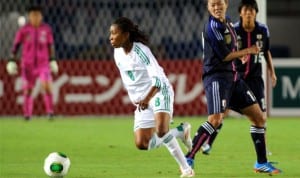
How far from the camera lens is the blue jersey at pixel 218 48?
10047 millimetres

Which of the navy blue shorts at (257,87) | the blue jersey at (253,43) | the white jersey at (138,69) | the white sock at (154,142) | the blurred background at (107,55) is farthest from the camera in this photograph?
the blurred background at (107,55)

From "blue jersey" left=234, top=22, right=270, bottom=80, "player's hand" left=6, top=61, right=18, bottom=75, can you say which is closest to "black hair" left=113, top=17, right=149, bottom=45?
"blue jersey" left=234, top=22, right=270, bottom=80

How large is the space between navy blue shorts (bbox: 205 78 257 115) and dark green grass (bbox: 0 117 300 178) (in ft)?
2.16

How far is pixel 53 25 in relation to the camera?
21562 mm

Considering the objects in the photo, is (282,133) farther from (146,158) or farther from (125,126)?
(146,158)

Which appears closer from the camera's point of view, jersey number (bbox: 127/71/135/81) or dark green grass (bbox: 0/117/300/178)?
jersey number (bbox: 127/71/135/81)

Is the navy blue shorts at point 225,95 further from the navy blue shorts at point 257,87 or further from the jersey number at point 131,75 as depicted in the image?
the navy blue shorts at point 257,87

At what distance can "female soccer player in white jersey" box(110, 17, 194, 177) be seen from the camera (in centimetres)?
949

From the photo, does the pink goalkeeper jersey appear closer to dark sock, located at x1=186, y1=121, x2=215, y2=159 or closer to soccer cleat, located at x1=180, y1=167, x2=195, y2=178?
dark sock, located at x1=186, y1=121, x2=215, y2=159

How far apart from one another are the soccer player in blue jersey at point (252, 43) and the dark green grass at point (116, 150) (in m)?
0.72

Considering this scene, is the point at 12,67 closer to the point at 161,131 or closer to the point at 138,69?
the point at 138,69

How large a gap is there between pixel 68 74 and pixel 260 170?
10150 millimetres

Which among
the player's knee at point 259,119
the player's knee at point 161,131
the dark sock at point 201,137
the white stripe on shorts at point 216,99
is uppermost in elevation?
the white stripe on shorts at point 216,99

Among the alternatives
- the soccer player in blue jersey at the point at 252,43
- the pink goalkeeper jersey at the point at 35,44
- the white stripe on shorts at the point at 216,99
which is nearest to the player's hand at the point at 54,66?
the pink goalkeeper jersey at the point at 35,44
